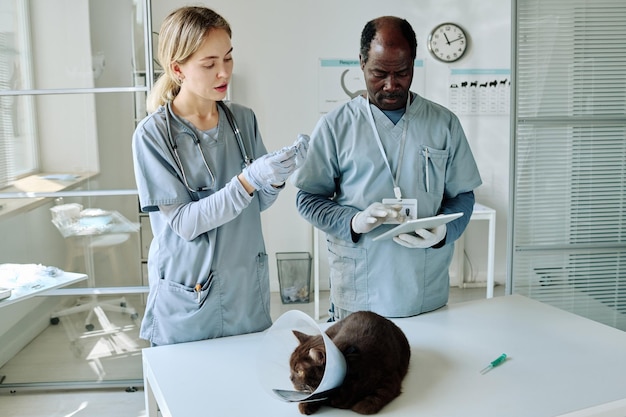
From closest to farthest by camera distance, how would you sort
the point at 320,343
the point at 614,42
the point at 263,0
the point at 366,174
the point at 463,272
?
the point at 320,343 → the point at 366,174 → the point at 614,42 → the point at 263,0 → the point at 463,272

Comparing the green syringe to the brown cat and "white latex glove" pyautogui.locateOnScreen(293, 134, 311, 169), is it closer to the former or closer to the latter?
the brown cat

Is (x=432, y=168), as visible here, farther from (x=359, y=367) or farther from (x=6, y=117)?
(x=6, y=117)

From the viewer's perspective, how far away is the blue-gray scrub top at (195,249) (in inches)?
57.9

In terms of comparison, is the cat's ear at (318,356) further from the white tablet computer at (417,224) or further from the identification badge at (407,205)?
the identification badge at (407,205)

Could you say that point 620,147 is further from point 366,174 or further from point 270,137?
point 270,137

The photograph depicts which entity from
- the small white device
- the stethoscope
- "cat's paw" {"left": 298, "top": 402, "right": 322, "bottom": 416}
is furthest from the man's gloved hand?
the small white device

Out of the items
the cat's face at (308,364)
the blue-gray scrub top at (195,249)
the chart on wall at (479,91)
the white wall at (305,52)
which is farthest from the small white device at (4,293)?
the chart on wall at (479,91)

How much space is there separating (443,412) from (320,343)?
0.27m

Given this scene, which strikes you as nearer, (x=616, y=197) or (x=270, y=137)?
(x=616, y=197)

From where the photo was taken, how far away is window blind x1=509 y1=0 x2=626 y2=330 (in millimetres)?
2406

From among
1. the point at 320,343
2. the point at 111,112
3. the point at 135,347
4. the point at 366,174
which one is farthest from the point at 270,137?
the point at 320,343

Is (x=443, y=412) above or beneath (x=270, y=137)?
beneath

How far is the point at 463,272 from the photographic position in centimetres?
480

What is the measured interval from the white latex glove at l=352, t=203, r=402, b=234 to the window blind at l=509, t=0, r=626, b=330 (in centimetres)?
102
